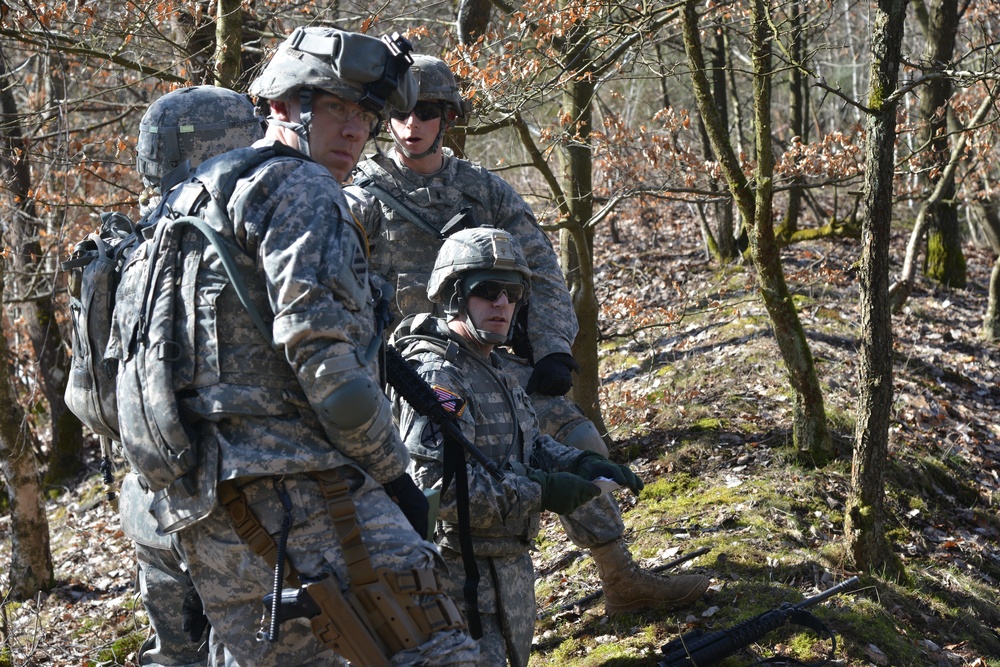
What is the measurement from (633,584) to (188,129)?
11.0 ft

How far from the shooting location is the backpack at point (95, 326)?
3523 mm

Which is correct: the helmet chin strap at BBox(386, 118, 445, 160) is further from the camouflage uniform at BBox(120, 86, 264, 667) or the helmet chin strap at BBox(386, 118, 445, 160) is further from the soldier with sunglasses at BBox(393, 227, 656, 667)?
the camouflage uniform at BBox(120, 86, 264, 667)

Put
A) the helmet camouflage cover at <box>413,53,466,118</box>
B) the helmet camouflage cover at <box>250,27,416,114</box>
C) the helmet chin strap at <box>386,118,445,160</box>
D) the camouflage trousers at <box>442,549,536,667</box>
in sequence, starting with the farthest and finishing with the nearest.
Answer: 1. the helmet chin strap at <box>386,118,445,160</box>
2. the helmet camouflage cover at <box>413,53,466,118</box>
3. the camouflage trousers at <box>442,549,536,667</box>
4. the helmet camouflage cover at <box>250,27,416,114</box>

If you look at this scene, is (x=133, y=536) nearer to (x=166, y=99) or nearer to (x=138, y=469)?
(x=138, y=469)

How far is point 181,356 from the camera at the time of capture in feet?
10.1

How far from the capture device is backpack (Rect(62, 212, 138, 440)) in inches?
139

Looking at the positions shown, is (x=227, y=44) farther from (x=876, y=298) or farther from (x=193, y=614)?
(x=193, y=614)

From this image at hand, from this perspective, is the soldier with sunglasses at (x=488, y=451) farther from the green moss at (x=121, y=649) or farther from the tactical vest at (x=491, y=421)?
the green moss at (x=121, y=649)

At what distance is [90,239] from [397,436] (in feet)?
4.80

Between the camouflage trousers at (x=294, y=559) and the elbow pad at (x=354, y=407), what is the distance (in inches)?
8.6

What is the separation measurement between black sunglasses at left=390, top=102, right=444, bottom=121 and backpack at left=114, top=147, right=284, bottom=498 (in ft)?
6.49

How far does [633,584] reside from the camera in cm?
545

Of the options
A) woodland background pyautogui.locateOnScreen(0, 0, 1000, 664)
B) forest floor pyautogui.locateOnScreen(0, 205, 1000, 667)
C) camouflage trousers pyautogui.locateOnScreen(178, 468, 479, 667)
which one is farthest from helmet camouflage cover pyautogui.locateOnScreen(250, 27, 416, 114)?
forest floor pyautogui.locateOnScreen(0, 205, 1000, 667)

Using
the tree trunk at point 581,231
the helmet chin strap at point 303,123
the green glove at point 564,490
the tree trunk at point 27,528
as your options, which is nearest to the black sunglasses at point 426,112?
the helmet chin strap at point 303,123
